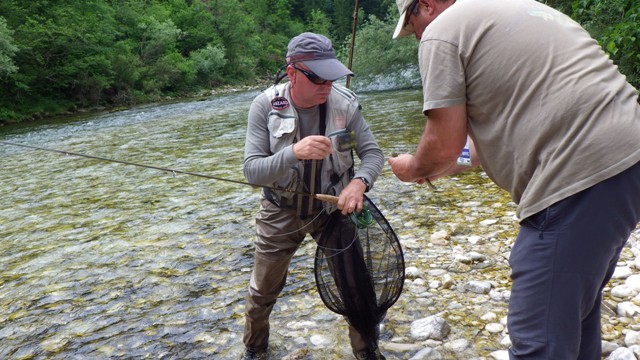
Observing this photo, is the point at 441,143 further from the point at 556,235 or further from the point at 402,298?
the point at 402,298

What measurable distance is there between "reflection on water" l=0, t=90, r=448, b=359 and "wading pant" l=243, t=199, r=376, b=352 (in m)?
0.58

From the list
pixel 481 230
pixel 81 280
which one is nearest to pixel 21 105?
pixel 81 280

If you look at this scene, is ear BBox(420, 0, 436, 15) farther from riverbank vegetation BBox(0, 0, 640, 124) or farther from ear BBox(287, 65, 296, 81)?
riverbank vegetation BBox(0, 0, 640, 124)

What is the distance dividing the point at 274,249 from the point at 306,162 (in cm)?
66

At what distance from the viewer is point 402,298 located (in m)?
4.79

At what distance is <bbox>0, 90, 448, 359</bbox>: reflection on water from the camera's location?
4.55 m

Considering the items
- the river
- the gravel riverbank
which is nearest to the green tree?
the river

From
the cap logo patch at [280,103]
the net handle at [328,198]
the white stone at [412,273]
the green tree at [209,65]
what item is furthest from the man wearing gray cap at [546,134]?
the green tree at [209,65]

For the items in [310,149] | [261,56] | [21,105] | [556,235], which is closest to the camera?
[556,235]

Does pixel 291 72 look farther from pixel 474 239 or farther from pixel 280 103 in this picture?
pixel 474 239

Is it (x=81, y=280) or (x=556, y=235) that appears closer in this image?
(x=556, y=235)

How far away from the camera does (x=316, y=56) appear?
3.43 metres

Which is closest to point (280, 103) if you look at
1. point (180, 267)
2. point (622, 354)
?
point (622, 354)

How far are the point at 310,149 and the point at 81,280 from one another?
4.20 m
